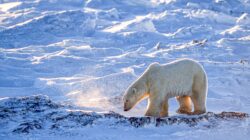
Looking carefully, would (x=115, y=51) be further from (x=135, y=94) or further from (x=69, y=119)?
(x=69, y=119)

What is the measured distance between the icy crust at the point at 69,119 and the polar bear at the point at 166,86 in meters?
0.67

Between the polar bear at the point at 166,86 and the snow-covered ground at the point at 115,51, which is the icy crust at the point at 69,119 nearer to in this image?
the snow-covered ground at the point at 115,51

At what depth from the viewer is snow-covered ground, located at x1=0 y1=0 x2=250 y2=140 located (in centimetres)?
1314

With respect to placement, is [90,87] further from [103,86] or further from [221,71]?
[221,71]

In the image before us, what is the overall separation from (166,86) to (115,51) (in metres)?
24.7

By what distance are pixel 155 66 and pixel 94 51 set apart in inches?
931

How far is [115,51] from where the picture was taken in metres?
36.6

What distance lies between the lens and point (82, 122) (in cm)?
1073

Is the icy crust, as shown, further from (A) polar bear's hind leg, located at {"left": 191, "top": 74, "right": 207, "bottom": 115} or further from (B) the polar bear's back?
(B) the polar bear's back

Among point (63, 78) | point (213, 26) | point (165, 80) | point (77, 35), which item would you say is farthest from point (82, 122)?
point (213, 26)

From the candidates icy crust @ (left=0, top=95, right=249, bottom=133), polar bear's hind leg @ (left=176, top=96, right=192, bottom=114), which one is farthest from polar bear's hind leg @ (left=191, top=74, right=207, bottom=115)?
icy crust @ (left=0, top=95, right=249, bottom=133)

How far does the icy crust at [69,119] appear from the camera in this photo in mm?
10539

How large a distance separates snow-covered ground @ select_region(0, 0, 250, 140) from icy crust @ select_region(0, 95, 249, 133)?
17 cm

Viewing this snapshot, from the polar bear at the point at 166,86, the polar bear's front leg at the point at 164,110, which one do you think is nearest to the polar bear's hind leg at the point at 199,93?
the polar bear at the point at 166,86
